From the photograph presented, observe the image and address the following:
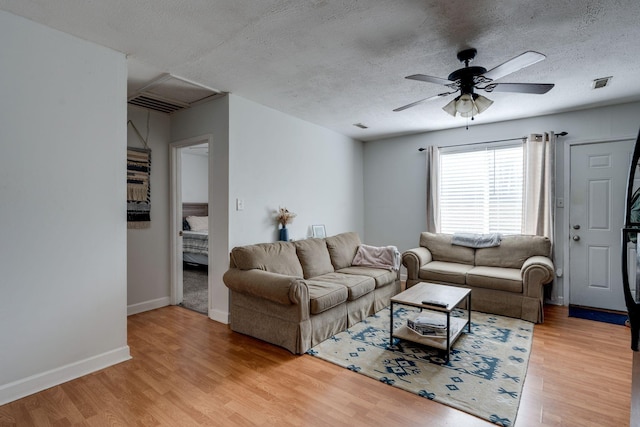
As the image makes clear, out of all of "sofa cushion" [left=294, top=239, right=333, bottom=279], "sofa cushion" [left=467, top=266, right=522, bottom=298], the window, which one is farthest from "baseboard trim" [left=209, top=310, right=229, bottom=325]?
the window

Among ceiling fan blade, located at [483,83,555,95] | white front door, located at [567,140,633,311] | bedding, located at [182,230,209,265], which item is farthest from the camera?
bedding, located at [182,230,209,265]

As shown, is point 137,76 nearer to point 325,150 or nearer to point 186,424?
point 325,150

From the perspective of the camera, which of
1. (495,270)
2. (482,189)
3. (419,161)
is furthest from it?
(419,161)

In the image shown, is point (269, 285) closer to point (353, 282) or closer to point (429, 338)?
point (353, 282)

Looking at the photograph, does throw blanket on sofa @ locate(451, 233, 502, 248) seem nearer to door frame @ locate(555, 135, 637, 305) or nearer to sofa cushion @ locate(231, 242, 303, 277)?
door frame @ locate(555, 135, 637, 305)

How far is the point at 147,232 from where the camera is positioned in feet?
12.7

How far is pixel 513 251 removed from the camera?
4090mm

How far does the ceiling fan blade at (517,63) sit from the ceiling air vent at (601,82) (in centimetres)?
160

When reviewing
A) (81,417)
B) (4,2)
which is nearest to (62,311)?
(81,417)

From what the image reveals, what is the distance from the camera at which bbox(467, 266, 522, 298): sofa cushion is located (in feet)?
11.7

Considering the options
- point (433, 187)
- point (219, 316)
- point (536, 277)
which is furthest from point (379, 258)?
point (219, 316)

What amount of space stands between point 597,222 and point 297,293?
152 inches

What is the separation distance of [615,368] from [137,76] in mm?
4787

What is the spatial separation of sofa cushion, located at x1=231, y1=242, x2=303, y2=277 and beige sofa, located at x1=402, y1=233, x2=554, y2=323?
173 centimetres
